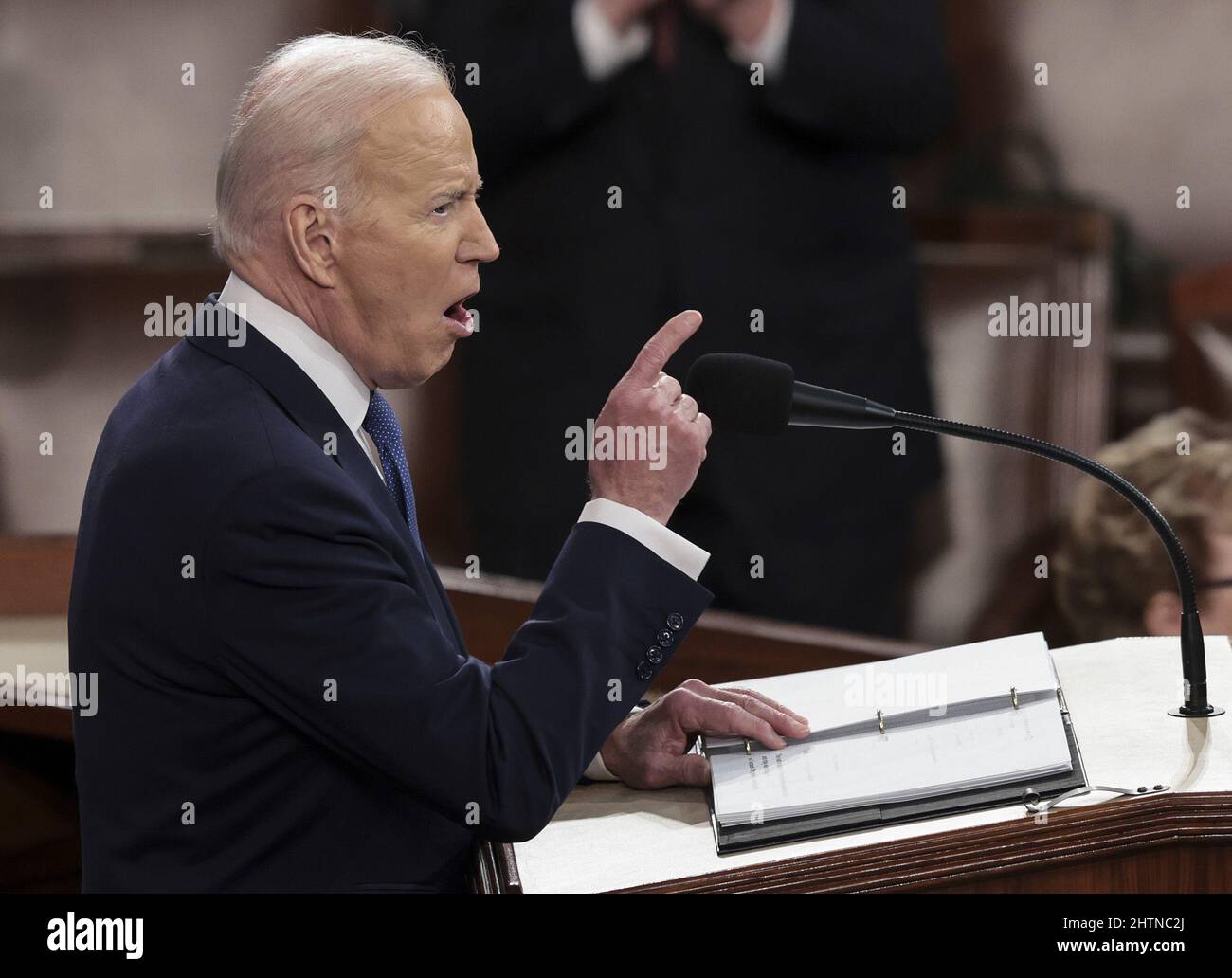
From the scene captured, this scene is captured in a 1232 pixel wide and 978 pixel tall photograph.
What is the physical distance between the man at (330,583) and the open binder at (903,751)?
0.04 metres

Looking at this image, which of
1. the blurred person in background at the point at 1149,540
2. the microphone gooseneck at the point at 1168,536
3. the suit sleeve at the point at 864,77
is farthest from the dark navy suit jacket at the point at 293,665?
the suit sleeve at the point at 864,77

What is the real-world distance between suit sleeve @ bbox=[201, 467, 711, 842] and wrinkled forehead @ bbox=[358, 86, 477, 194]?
0.23m

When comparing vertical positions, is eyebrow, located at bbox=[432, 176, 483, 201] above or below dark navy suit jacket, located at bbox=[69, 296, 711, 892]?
above

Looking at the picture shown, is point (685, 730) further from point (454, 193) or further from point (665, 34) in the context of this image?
point (665, 34)

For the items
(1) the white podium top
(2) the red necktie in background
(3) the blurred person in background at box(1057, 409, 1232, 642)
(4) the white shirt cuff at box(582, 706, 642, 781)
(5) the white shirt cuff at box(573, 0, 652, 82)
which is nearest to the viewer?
(1) the white podium top

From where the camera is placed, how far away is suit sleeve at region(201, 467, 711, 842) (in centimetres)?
101

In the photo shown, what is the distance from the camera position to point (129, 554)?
1057mm

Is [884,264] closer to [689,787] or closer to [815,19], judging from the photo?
[815,19]

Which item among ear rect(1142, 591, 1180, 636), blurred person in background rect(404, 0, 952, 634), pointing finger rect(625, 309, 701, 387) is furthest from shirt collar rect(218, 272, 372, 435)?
blurred person in background rect(404, 0, 952, 634)

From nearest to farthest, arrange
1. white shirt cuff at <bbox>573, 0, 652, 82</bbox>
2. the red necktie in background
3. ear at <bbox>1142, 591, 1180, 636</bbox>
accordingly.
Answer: ear at <bbox>1142, 591, 1180, 636</bbox>
white shirt cuff at <bbox>573, 0, 652, 82</bbox>
the red necktie in background

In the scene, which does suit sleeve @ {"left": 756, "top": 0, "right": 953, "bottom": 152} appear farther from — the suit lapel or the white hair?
the suit lapel

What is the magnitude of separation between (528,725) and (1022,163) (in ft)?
8.70

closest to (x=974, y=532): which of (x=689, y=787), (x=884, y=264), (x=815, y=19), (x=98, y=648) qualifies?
(x=884, y=264)

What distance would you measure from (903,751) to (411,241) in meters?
0.51
